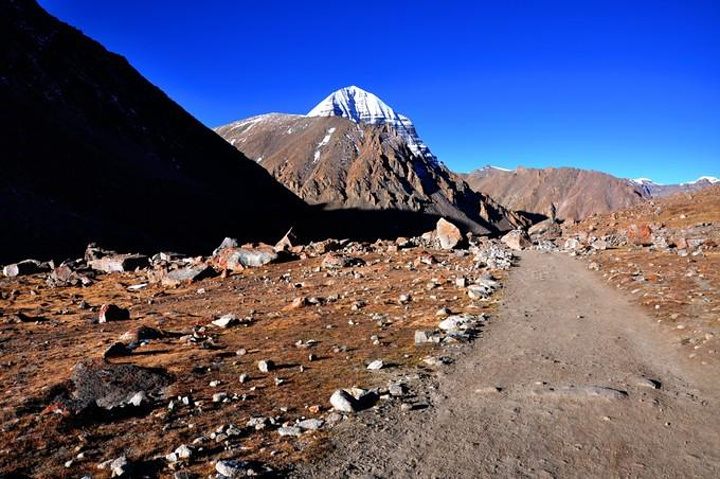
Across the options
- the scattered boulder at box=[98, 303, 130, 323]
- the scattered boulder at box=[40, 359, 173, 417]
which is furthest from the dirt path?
the scattered boulder at box=[98, 303, 130, 323]

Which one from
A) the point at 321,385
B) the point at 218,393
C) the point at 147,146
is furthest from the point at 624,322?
the point at 147,146

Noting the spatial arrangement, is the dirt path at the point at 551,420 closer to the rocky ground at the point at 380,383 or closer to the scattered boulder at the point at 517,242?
the rocky ground at the point at 380,383

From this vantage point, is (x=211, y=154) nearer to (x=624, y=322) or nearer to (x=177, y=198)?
(x=177, y=198)

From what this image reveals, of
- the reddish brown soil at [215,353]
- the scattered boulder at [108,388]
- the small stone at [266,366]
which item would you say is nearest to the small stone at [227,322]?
the reddish brown soil at [215,353]

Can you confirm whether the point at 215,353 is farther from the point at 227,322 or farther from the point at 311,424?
the point at 311,424

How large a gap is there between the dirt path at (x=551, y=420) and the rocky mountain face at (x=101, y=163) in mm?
73007

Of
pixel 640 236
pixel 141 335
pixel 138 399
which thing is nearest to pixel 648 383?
pixel 138 399

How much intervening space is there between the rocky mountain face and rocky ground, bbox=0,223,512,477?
190ft

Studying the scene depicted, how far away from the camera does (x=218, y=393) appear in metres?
10.2

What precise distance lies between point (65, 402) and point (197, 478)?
16.2ft

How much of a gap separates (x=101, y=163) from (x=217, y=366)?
369 ft

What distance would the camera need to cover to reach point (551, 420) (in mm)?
8695

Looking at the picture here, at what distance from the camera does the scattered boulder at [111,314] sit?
2045cm

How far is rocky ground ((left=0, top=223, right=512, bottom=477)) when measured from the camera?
25.9 ft
